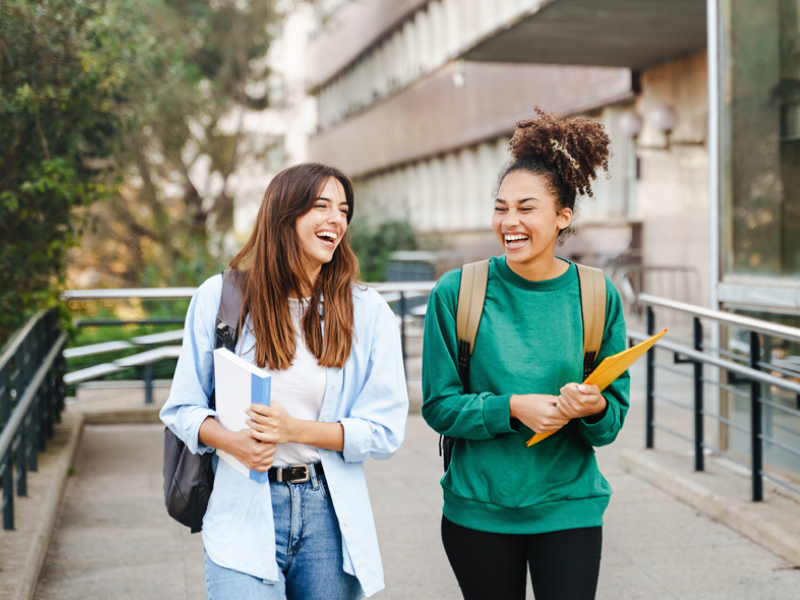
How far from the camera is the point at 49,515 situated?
4844 mm

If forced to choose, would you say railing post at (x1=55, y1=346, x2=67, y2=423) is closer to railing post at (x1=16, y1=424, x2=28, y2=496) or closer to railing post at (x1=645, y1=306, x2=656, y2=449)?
railing post at (x1=16, y1=424, x2=28, y2=496)

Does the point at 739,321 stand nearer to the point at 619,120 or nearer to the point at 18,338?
the point at 18,338

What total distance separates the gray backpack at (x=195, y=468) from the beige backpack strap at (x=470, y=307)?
1.93ft

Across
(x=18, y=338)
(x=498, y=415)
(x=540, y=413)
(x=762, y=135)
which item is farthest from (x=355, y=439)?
(x=762, y=135)

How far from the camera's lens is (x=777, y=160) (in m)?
5.84

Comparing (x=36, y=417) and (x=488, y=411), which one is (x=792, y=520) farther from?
(x=36, y=417)

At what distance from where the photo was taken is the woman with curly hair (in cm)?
232

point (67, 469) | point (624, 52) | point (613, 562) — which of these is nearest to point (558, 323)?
point (613, 562)

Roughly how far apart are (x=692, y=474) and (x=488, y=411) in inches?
148

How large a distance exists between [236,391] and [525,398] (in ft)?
2.38

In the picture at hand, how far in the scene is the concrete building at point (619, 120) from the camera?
588 cm

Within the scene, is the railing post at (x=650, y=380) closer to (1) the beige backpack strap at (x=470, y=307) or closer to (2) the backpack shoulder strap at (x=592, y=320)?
(2) the backpack shoulder strap at (x=592, y=320)

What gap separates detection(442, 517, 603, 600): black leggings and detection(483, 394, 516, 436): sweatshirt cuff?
294 millimetres

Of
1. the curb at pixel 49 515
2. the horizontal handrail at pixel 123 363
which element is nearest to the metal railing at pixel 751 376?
the curb at pixel 49 515
